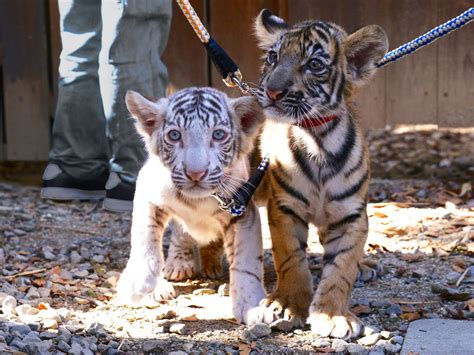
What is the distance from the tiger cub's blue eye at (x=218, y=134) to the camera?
370 centimetres

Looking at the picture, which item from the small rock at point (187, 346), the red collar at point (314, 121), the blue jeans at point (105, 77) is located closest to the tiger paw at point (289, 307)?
the small rock at point (187, 346)

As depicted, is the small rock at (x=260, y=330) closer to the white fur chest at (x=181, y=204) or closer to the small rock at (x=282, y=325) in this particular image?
the small rock at (x=282, y=325)

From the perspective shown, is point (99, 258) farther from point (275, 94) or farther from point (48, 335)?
point (275, 94)

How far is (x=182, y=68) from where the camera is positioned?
709 cm

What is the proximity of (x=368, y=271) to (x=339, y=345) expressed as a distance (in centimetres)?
98

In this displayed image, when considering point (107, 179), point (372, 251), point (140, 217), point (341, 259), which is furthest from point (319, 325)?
point (107, 179)

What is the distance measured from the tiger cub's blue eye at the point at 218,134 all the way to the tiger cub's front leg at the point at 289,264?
355 mm

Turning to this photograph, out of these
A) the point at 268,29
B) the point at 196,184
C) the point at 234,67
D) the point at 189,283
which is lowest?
the point at 189,283

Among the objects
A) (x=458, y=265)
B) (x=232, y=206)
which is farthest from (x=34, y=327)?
(x=458, y=265)

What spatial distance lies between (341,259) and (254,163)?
74 centimetres

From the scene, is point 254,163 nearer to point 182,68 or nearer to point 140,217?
point 140,217

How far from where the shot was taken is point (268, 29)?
3.94m

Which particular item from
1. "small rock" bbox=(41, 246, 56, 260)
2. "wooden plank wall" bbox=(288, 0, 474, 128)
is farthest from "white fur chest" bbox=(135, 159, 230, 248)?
"wooden plank wall" bbox=(288, 0, 474, 128)

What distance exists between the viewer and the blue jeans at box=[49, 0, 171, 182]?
5.39 meters
